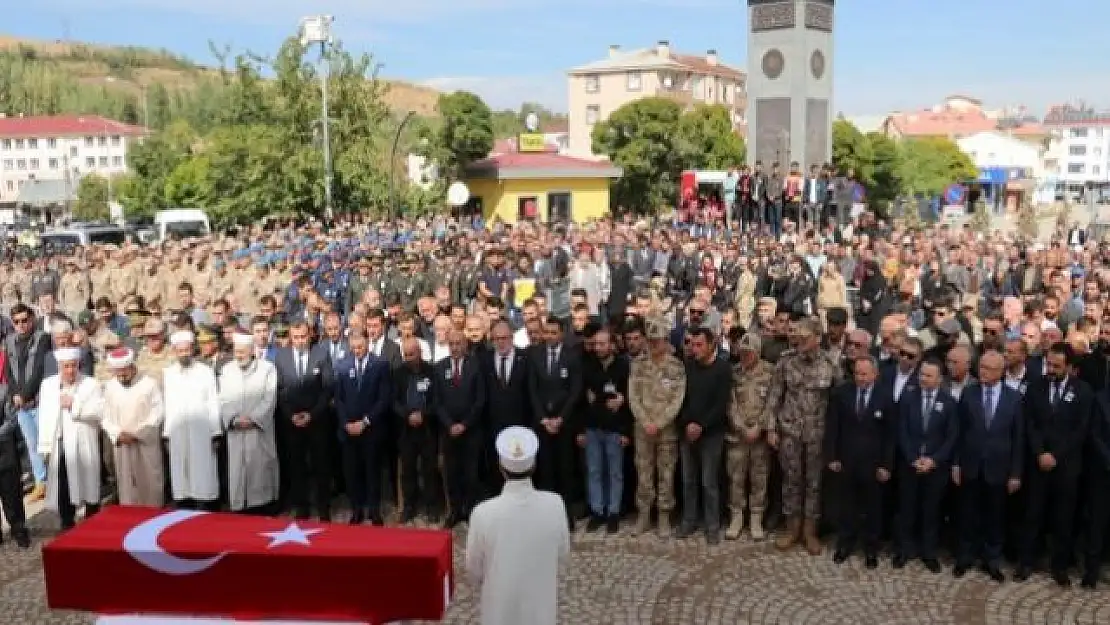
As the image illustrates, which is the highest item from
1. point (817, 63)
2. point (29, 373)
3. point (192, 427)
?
point (817, 63)

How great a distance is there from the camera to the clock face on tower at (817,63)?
2428 centimetres

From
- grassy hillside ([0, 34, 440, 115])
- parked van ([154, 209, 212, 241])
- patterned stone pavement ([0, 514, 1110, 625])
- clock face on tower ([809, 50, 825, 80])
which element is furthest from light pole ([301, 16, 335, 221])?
grassy hillside ([0, 34, 440, 115])

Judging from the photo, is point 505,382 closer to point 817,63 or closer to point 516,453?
point 516,453

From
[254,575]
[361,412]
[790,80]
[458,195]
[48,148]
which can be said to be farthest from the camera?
[48,148]

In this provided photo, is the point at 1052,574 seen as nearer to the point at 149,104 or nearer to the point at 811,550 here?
the point at 811,550

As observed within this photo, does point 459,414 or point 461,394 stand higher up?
point 461,394

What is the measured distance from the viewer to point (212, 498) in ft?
24.9

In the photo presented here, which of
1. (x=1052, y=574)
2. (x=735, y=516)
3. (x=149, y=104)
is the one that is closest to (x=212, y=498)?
(x=735, y=516)

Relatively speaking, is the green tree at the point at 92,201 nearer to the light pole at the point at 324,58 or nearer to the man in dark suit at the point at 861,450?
the light pole at the point at 324,58

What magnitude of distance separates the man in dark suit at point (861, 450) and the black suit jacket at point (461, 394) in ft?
8.77

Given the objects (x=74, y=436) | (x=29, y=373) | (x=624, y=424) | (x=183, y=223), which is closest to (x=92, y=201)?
(x=183, y=223)

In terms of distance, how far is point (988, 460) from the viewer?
259 inches

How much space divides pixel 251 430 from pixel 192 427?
444 mm

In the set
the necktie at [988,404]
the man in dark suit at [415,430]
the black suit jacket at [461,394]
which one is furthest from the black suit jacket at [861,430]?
the man in dark suit at [415,430]
